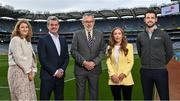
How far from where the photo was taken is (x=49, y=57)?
7305 millimetres

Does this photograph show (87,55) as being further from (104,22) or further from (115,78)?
(104,22)

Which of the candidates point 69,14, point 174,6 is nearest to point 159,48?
point 174,6

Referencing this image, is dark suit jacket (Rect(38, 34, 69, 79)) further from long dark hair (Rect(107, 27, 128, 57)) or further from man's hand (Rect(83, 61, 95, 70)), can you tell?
long dark hair (Rect(107, 27, 128, 57))

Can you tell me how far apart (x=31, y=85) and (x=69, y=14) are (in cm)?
7398

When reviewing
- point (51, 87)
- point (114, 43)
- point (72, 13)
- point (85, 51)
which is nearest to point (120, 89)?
point (114, 43)

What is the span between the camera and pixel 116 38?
23.5 ft

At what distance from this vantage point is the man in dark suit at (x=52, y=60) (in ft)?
23.8

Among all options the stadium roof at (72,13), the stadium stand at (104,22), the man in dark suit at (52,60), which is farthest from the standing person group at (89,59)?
the stadium stand at (104,22)

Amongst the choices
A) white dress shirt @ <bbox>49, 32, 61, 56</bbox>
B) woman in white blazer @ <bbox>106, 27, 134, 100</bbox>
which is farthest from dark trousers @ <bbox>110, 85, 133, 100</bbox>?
white dress shirt @ <bbox>49, 32, 61, 56</bbox>

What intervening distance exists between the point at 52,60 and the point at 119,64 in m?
1.22

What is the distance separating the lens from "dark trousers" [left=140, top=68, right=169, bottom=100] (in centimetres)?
691

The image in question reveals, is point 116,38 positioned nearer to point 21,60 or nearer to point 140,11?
point 21,60

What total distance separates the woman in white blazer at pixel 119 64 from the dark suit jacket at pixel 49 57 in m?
0.87

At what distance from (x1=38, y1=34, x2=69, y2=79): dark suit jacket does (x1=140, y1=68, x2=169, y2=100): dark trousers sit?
150cm
